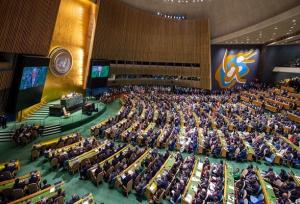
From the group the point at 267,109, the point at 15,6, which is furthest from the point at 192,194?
the point at 267,109

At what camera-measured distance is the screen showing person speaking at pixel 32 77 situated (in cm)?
1362

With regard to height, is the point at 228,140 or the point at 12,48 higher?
the point at 12,48

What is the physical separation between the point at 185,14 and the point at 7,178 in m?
31.5

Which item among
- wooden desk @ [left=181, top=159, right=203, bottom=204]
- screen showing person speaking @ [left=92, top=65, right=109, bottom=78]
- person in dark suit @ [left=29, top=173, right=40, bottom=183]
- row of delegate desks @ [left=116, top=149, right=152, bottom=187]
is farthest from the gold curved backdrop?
wooden desk @ [left=181, top=159, right=203, bottom=204]

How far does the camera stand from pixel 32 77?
14547 millimetres

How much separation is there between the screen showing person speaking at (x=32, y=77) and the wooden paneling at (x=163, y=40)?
47.9 ft

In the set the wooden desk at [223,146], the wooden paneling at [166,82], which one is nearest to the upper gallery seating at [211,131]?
the wooden desk at [223,146]

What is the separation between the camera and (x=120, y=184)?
28.8 feet

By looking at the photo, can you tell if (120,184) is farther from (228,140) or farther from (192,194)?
(228,140)

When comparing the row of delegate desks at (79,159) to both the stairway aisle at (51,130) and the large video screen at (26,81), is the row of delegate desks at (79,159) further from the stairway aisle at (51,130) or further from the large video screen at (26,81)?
the large video screen at (26,81)

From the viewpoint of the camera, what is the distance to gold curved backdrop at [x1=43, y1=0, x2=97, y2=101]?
20250 millimetres

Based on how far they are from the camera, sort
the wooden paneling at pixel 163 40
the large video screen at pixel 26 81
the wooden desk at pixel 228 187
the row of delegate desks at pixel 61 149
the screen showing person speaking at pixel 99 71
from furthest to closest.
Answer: the wooden paneling at pixel 163 40 < the screen showing person speaking at pixel 99 71 < the large video screen at pixel 26 81 < the row of delegate desks at pixel 61 149 < the wooden desk at pixel 228 187

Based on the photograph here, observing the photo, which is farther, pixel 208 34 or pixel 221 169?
pixel 208 34

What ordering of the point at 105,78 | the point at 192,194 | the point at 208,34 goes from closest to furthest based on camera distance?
the point at 192,194
the point at 105,78
the point at 208,34
